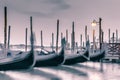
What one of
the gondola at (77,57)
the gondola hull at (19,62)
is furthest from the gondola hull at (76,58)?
the gondola hull at (19,62)

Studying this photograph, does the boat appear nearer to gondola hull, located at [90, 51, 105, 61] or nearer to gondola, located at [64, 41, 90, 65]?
gondola, located at [64, 41, 90, 65]

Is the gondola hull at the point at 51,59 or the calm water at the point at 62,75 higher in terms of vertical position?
the gondola hull at the point at 51,59

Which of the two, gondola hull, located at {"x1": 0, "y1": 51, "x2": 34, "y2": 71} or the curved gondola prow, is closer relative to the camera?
gondola hull, located at {"x1": 0, "y1": 51, "x2": 34, "y2": 71}

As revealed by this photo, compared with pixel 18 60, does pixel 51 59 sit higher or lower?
lower

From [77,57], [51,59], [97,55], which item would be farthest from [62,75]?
[97,55]

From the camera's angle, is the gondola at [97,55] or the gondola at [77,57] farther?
the gondola at [97,55]

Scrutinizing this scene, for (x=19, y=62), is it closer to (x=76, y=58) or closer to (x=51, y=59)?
(x=51, y=59)

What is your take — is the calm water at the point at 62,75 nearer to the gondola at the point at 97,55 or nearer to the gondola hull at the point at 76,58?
the gondola hull at the point at 76,58

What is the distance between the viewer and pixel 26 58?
2886 centimetres

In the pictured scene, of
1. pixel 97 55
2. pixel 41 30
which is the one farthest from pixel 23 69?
pixel 41 30

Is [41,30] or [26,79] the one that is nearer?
[26,79]

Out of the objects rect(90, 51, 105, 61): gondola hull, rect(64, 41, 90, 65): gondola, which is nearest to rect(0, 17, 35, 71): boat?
rect(64, 41, 90, 65): gondola

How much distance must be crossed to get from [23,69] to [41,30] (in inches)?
1459

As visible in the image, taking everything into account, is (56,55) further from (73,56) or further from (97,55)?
(97,55)
